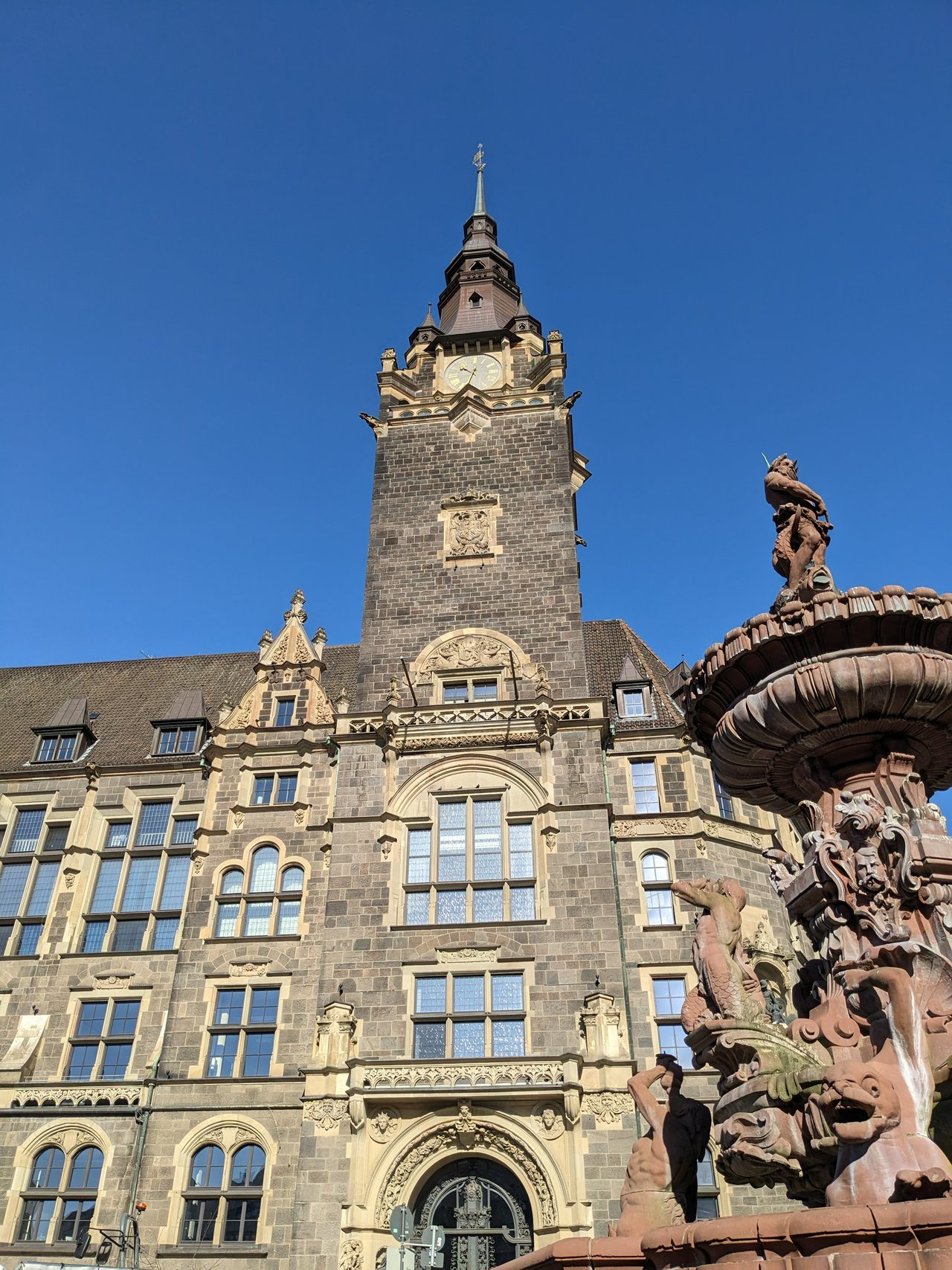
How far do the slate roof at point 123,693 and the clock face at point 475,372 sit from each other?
836 cm

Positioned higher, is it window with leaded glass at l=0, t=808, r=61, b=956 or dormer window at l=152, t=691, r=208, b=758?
dormer window at l=152, t=691, r=208, b=758

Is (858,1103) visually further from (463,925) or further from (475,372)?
(475,372)

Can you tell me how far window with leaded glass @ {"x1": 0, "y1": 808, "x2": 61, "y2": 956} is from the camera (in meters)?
23.8

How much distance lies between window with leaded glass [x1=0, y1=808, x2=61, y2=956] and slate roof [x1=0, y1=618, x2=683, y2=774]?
1.75 m

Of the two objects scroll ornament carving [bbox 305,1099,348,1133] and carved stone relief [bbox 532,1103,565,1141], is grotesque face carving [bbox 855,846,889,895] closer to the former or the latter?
carved stone relief [bbox 532,1103,565,1141]

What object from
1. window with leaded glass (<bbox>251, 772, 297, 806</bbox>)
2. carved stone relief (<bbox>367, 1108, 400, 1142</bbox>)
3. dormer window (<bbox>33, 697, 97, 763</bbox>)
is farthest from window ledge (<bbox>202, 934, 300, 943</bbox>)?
dormer window (<bbox>33, 697, 97, 763</bbox>)

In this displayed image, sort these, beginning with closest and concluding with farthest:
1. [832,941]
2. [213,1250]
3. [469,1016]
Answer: [832,941], [213,1250], [469,1016]

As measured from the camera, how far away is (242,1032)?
21062 mm

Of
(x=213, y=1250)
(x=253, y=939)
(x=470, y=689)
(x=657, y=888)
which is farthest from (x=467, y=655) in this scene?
(x=213, y=1250)

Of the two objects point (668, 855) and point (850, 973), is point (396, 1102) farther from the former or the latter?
point (850, 973)

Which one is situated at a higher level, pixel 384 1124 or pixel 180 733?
pixel 180 733

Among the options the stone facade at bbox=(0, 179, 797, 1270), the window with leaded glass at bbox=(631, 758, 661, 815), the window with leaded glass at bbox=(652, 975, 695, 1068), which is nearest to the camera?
the stone facade at bbox=(0, 179, 797, 1270)

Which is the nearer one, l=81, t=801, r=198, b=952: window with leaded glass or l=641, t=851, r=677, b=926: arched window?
l=641, t=851, r=677, b=926: arched window

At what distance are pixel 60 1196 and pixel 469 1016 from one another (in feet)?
28.2
